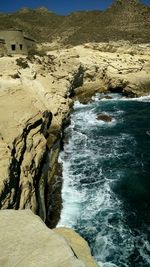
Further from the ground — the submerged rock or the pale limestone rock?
the pale limestone rock

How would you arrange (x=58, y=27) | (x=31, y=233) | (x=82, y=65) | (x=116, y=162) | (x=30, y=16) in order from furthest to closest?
(x=30, y=16), (x=58, y=27), (x=82, y=65), (x=116, y=162), (x=31, y=233)

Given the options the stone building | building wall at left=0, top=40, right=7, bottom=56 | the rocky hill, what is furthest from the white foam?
the rocky hill

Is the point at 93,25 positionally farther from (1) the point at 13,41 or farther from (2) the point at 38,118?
(2) the point at 38,118

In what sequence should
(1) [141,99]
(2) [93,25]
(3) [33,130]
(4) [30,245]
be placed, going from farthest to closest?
(2) [93,25]
(1) [141,99]
(3) [33,130]
(4) [30,245]

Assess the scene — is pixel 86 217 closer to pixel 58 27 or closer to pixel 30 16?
pixel 58 27

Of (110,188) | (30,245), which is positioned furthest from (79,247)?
(110,188)

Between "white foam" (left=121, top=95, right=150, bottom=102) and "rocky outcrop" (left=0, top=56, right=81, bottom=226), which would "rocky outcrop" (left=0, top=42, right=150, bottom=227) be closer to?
"rocky outcrop" (left=0, top=56, right=81, bottom=226)

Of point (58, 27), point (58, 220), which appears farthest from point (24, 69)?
point (58, 27)
